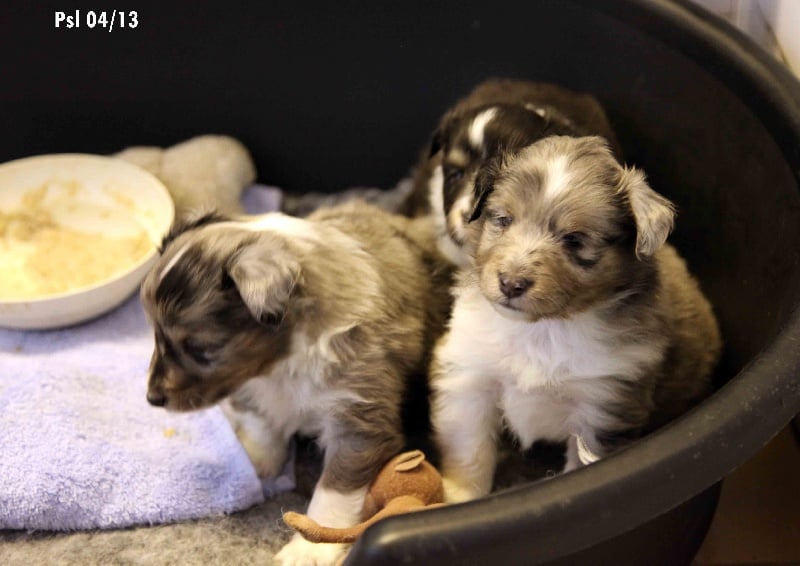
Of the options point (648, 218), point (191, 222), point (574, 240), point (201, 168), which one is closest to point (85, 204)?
point (201, 168)

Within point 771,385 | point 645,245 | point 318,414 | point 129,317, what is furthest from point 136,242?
point 771,385

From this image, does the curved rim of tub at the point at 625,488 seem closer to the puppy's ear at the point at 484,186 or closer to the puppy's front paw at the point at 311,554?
the puppy's ear at the point at 484,186

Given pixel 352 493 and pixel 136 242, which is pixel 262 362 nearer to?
pixel 352 493

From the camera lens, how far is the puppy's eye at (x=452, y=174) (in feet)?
7.99

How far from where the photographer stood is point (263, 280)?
5.92 feet

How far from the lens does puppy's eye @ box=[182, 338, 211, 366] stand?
190 centimetres

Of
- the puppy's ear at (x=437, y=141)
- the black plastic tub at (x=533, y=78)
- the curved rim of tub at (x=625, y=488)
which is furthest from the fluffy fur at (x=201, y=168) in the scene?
the curved rim of tub at (x=625, y=488)

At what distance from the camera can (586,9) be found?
2760mm

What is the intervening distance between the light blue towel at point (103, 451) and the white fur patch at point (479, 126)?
1009mm

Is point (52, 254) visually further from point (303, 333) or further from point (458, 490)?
point (458, 490)

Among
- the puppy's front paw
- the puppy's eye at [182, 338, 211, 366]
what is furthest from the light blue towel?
the puppy's eye at [182, 338, 211, 366]

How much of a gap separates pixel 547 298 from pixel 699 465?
391 millimetres

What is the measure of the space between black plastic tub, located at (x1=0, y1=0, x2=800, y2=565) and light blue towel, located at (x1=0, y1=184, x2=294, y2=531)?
992 mm

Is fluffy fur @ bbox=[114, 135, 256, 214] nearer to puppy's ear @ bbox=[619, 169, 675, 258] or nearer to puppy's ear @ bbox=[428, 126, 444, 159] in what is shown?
puppy's ear @ bbox=[428, 126, 444, 159]
